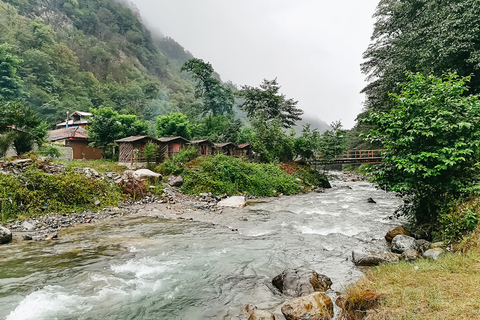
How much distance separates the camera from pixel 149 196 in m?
16.0

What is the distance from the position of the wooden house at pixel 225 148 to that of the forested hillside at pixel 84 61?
17.8m

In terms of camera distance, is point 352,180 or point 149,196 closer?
point 149,196

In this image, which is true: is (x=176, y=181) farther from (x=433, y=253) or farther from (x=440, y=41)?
(x=440, y=41)

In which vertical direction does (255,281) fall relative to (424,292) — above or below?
below

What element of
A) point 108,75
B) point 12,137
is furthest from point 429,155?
point 108,75

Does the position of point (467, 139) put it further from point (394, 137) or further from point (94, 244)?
point (94, 244)

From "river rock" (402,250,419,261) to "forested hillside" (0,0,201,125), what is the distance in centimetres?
4171

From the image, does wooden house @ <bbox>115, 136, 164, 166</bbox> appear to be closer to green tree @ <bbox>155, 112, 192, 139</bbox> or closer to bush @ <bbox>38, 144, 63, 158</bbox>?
bush @ <bbox>38, 144, 63, 158</bbox>

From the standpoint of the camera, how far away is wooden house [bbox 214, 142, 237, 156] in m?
32.6

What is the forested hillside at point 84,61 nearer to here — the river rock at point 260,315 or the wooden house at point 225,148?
the wooden house at point 225,148

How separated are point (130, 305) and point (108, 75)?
323 ft

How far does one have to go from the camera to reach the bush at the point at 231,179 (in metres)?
18.7

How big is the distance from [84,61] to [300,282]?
105052mm

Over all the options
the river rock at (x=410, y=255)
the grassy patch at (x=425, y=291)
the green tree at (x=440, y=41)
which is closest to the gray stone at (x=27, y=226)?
the grassy patch at (x=425, y=291)
